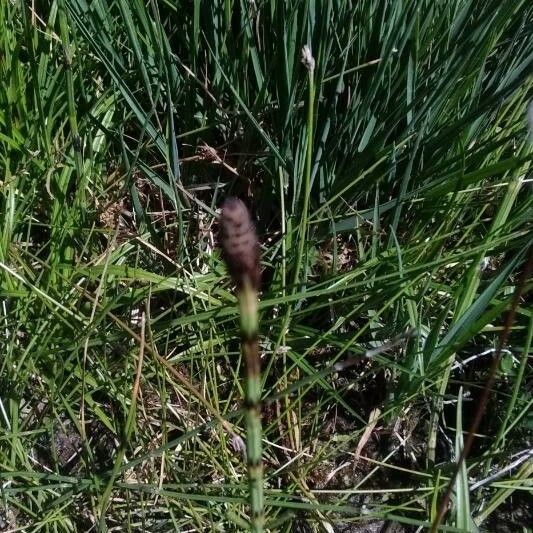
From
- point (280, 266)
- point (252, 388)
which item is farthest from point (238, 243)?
point (280, 266)

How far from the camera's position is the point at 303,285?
1227mm

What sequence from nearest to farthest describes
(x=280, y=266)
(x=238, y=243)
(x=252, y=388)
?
(x=238, y=243)
(x=252, y=388)
(x=280, y=266)

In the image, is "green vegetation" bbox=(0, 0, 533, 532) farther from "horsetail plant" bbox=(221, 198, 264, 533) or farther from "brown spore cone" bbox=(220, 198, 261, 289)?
"brown spore cone" bbox=(220, 198, 261, 289)

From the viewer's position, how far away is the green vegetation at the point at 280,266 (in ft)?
3.81

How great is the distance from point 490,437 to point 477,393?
112mm

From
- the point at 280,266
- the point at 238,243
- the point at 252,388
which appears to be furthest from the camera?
the point at 280,266

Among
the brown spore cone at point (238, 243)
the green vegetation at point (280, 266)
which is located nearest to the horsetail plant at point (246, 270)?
the brown spore cone at point (238, 243)

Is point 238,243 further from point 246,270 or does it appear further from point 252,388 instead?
point 252,388

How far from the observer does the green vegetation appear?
1.16 m

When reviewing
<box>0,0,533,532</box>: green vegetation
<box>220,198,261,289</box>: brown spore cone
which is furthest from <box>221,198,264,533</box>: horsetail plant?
<box>0,0,533,532</box>: green vegetation

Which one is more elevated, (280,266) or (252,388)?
(252,388)

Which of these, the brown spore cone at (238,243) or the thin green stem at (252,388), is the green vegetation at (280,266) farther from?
the brown spore cone at (238,243)

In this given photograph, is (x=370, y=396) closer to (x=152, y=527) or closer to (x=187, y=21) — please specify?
(x=152, y=527)

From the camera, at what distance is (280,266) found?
130cm
